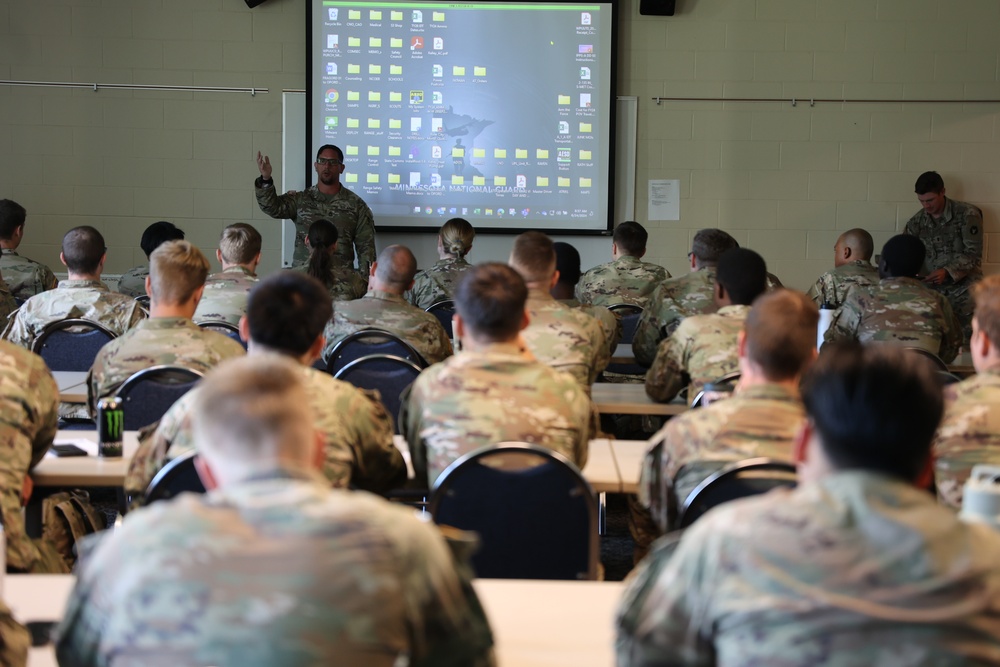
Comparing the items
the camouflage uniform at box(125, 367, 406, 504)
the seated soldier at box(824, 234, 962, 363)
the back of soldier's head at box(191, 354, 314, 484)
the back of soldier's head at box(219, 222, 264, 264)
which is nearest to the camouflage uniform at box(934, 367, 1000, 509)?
the camouflage uniform at box(125, 367, 406, 504)

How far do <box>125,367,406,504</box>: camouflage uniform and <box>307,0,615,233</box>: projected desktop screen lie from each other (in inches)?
242

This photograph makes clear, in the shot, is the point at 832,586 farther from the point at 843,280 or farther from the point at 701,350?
the point at 843,280

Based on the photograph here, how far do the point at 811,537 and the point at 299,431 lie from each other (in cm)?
68

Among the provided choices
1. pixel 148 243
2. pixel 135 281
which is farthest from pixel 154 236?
pixel 135 281

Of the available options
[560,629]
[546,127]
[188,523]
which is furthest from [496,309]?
[546,127]

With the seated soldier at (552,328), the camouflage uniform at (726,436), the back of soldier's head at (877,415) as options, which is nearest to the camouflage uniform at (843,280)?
the seated soldier at (552,328)

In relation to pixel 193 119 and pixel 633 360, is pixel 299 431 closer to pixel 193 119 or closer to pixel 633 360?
pixel 633 360

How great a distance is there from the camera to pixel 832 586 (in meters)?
1.39

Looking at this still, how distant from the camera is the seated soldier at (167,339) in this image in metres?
3.91

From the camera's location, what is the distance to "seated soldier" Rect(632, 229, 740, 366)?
530 cm

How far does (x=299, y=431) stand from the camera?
154 cm

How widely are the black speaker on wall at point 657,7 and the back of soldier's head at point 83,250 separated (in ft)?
16.0

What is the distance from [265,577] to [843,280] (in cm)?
690

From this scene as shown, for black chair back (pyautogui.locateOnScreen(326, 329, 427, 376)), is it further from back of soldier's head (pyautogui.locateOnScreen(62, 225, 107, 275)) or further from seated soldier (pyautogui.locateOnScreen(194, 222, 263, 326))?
back of soldier's head (pyautogui.locateOnScreen(62, 225, 107, 275))
